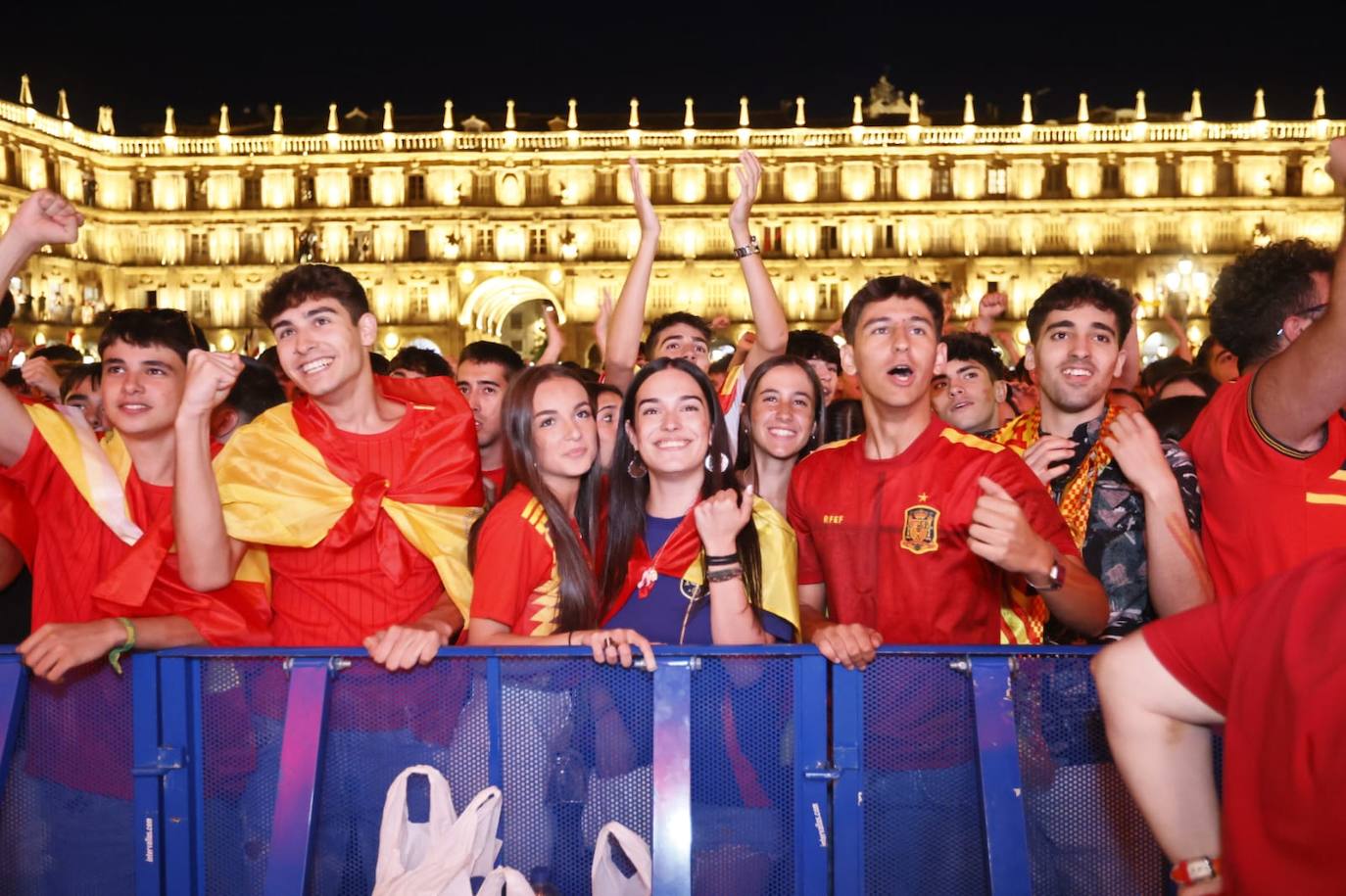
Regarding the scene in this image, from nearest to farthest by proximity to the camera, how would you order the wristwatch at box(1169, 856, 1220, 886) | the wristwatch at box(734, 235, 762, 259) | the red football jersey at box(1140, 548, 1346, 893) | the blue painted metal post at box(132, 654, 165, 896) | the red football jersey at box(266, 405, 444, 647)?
1. the red football jersey at box(1140, 548, 1346, 893)
2. the wristwatch at box(1169, 856, 1220, 886)
3. the blue painted metal post at box(132, 654, 165, 896)
4. the red football jersey at box(266, 405, 444, 647)
5. the wristwatch at box(734, 235, 762, 259)

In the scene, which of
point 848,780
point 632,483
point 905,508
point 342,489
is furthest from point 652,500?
point 848,780

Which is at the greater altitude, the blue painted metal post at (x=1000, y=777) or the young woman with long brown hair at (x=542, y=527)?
the young woman with long brown hair at (x=542, y=527)

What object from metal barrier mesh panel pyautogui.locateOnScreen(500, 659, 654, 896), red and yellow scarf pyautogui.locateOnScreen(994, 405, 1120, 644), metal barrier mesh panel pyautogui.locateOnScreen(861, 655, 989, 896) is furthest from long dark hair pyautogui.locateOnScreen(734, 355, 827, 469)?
metal barrier mesh panel pyautogui.locateOnScreen(500, 659, 654, 896)

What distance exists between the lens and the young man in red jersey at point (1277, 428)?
2.96m

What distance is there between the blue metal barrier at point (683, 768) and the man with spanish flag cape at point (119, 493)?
1.68 feet

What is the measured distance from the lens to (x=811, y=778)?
305cm

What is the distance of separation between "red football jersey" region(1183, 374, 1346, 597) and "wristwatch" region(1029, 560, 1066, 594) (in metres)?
0.53

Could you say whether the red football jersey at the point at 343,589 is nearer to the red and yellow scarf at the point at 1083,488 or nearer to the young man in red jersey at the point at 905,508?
the young man in red jersey at the point at 905,508

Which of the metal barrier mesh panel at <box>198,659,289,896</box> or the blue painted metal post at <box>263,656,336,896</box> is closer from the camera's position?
the blue painted metal post at <box>263,656,336,896</box>

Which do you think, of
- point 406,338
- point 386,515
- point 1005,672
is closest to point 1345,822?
point 1005,672

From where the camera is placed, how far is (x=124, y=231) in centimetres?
5047

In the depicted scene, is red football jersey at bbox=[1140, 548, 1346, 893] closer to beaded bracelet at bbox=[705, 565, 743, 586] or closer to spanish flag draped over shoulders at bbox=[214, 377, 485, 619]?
beaded bracelet at bbox=[705, 565, 743, 586]

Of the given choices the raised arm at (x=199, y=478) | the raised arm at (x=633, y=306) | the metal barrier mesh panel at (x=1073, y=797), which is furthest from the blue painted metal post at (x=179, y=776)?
the raised arm at (x=633, y=306)

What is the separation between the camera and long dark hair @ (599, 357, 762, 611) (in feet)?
12.6
